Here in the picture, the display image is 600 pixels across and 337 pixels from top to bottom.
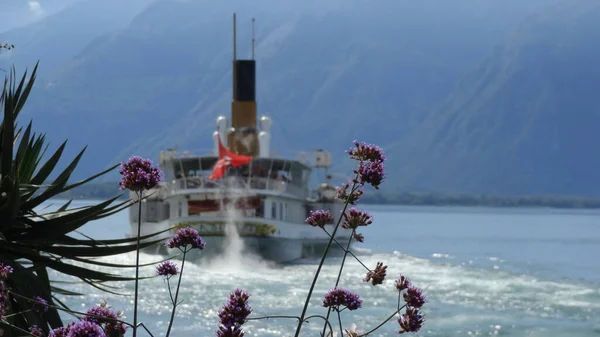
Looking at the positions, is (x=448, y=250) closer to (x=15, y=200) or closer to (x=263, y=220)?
(x=263, y=220)

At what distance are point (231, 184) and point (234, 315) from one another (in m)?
45.7

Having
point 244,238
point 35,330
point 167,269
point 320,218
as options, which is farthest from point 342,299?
point 244,238

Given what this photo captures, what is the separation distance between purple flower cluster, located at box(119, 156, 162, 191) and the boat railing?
45.1m

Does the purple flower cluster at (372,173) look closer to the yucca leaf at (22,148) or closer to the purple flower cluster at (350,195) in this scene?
the purple flower cluster at (350,195)

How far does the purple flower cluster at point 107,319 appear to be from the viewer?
541cm

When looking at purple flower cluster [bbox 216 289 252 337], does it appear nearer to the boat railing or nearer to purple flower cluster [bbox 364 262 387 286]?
purple flower cluster [bbox 364 262 387 286]

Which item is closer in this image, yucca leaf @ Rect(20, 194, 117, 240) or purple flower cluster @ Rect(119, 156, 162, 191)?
purple flower cluster @ Rect(119, 156, 162, 191)

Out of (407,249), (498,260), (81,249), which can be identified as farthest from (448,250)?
(81,249)

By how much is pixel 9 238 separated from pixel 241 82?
5653 cm

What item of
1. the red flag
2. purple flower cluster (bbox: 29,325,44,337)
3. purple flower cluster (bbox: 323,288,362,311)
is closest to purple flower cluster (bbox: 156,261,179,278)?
purple flower cluster (bbox: 29,325,44,337)

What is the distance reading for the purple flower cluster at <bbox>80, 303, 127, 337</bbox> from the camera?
213 inches

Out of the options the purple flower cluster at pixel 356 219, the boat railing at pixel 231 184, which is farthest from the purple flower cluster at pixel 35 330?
Answer: the boat railing at pixel 231 184

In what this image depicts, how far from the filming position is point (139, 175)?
5.55 metres

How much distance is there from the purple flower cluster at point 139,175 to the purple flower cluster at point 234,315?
0.60 meters
